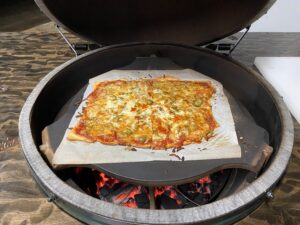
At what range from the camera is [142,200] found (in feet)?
5.29

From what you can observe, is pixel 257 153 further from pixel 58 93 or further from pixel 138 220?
pixel 58 93

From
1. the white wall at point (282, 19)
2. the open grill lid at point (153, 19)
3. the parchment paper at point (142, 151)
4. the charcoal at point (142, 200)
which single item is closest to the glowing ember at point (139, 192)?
the charcoal at point (142, 200)

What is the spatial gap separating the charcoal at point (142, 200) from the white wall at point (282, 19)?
3.26 metres

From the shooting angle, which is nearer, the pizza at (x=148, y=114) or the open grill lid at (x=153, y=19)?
the pizza at (x=148, y=114)

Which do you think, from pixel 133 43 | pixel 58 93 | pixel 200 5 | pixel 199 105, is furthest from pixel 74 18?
pixel 199 105

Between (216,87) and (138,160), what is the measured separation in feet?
2.64

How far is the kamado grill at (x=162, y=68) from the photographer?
47.5 inches

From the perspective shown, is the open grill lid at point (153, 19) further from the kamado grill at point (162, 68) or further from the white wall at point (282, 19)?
the white wall at point (282, 19)

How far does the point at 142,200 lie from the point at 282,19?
153 inches

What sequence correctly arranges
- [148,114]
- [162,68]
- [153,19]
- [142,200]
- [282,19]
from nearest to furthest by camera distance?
1. [142,200]
2. [148,114]
3. [162,68]
4. [153,19]
5. [282,19]

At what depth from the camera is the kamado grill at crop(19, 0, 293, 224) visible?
1206 mm

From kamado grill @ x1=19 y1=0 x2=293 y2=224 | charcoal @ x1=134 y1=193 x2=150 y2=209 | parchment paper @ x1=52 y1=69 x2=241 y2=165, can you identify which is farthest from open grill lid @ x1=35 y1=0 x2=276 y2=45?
charcoal @ x1=134 y1=193 x2=150 y2=209

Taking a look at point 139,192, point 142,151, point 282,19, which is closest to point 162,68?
point 142,151

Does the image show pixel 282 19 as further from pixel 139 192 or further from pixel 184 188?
pixel 139 192
